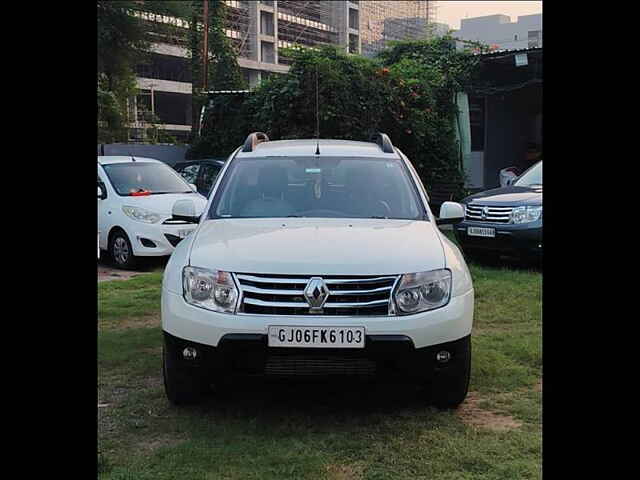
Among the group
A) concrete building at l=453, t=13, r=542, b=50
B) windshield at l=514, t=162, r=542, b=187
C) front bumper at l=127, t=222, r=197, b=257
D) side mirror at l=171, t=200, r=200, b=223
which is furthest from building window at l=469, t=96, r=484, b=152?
concrete building at l=453, t=13, r=542, b=50

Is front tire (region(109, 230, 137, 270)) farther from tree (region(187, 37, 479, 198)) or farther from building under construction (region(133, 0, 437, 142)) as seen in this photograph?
building under construction (region(133, 0, 437, 142))

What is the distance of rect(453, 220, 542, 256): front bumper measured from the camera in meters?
9.55

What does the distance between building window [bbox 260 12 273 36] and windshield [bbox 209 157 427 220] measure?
7806 centimetres

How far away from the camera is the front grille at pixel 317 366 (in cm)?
415

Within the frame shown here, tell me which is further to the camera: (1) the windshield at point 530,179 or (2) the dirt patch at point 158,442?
(1) the windshield at point 530,179

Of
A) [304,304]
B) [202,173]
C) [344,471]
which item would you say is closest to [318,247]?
[304,304]

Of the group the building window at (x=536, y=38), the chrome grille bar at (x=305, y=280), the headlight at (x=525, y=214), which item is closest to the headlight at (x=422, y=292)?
the chrome grille bar at (x=305, y=280)

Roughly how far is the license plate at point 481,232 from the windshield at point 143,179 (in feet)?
13.8

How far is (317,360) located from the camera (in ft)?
13.6

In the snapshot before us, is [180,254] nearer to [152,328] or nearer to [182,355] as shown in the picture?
[182,355]

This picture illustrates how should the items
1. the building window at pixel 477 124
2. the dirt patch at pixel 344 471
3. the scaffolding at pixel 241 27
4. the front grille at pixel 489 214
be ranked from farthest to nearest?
1. the scaffolding at pixel 241 27
2. the building window at pixel 477 124
3. the front grille at pixel 489 214
4. the dirt patch at pixel 344 471

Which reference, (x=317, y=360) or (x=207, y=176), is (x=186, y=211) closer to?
(x=317, y=360)

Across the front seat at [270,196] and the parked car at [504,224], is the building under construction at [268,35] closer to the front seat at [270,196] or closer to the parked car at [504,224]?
the parked car at [504,224]
